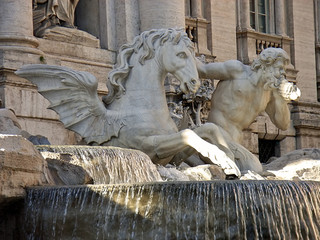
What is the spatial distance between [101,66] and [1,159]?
7.78 m

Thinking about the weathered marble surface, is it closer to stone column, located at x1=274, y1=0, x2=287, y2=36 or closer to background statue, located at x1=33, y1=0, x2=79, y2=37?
background statue, located at x1=33, y1=0, x2=79, y2=37

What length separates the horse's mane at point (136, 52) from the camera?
12.7 metres

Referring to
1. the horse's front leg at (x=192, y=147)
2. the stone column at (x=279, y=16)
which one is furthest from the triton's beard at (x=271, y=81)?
the stone column at (x=279, y=16)

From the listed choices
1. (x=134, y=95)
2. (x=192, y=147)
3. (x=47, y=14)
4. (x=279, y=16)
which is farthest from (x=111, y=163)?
(x=279, y=16)

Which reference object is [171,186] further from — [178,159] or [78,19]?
[78,19]

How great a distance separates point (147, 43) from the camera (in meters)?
12.8

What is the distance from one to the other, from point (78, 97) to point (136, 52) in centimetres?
85

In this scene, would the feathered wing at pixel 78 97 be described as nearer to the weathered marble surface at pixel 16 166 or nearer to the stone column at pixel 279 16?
the weathered marble surface at pixel 16 166

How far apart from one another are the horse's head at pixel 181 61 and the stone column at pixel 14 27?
9.74 feet

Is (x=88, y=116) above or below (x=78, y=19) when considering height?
below

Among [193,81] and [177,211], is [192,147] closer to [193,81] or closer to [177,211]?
[193,81]

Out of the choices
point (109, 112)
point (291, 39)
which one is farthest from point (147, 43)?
point (291, 39)

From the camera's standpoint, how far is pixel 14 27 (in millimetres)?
15070

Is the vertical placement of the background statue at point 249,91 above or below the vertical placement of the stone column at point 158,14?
below
